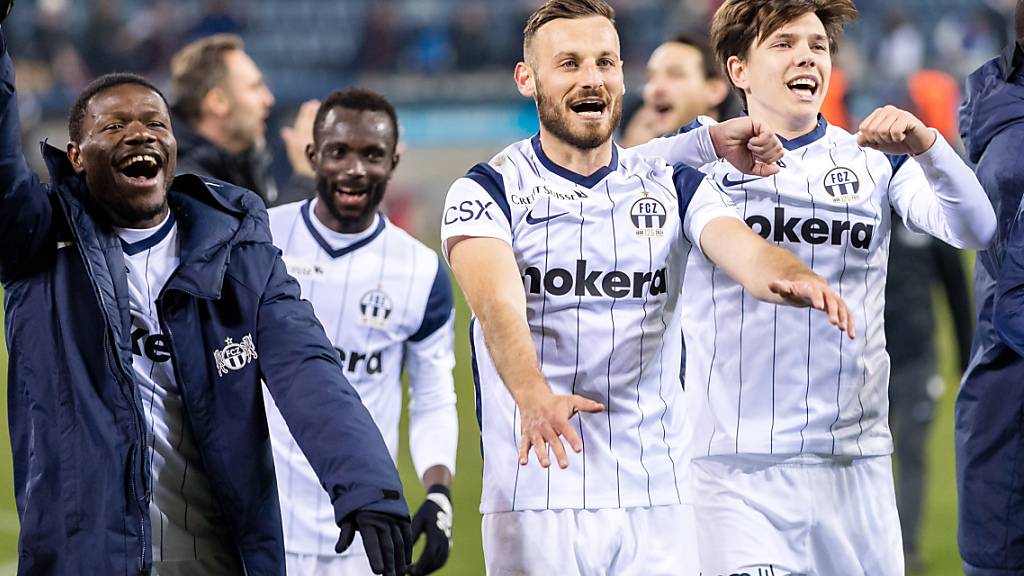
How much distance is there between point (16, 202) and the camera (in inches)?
148

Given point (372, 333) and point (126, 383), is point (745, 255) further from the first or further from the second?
point (372, 333)

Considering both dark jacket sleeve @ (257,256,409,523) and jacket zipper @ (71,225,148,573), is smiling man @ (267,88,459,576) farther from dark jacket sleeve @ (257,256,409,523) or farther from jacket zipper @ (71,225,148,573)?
jacket zipper @ (71,225,148,573)

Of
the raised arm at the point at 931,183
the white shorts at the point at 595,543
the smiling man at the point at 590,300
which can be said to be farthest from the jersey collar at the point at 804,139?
the white shorts at the point at 595,543

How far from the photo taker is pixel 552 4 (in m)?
4.37

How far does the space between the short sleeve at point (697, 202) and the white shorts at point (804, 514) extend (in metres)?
0.87

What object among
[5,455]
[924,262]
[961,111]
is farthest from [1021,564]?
[5,455]

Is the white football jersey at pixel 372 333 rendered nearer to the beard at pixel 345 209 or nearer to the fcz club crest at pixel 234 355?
the beard at pixel 345 209

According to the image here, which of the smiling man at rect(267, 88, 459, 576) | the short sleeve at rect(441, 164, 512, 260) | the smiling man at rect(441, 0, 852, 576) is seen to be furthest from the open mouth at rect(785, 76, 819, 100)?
the smiling man at rect(267, 88, 459, 576)

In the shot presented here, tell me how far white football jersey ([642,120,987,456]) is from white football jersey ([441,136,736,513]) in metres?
0.45

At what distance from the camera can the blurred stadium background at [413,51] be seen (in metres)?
20.9

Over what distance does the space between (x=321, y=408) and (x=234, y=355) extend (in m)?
0.32

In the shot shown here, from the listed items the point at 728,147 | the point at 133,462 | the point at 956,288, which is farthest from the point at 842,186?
the point at 956,288

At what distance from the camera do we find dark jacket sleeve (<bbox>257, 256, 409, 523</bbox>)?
12.2 feet

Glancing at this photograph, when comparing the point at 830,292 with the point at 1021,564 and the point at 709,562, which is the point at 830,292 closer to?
the point at 709,562
